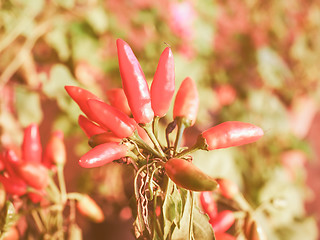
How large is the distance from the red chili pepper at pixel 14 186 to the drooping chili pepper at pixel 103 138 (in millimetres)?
134

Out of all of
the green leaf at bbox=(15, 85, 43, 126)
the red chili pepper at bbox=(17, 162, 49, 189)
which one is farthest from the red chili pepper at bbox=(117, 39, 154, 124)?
the green leaf at bbox=(15, 85, 43, 126)

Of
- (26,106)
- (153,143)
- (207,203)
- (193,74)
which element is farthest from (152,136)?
(193,74)

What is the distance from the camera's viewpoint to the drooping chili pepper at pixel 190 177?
0.91 feet

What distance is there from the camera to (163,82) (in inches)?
13.6

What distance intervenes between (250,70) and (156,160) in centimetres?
143

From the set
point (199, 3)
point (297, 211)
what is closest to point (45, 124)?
point (199, 3)

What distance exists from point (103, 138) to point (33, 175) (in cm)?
11

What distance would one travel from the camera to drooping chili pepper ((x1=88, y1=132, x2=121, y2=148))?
1.16 ft

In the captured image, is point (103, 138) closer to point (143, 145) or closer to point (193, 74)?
point (143, 145)

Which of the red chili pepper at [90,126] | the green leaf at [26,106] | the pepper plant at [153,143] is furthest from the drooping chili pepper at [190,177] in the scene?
the green leaf at [26,106]

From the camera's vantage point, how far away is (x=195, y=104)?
38 centimetres

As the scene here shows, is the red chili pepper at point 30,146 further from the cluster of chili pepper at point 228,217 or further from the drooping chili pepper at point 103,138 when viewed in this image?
the cluster of chili pepper at point 228,217

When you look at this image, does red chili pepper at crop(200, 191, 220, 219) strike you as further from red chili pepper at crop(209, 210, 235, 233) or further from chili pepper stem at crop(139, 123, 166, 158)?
chili pepper stem at crop(139, 123, 166, 158)

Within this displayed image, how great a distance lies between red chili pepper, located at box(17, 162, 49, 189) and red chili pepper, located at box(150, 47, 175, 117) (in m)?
0.18
